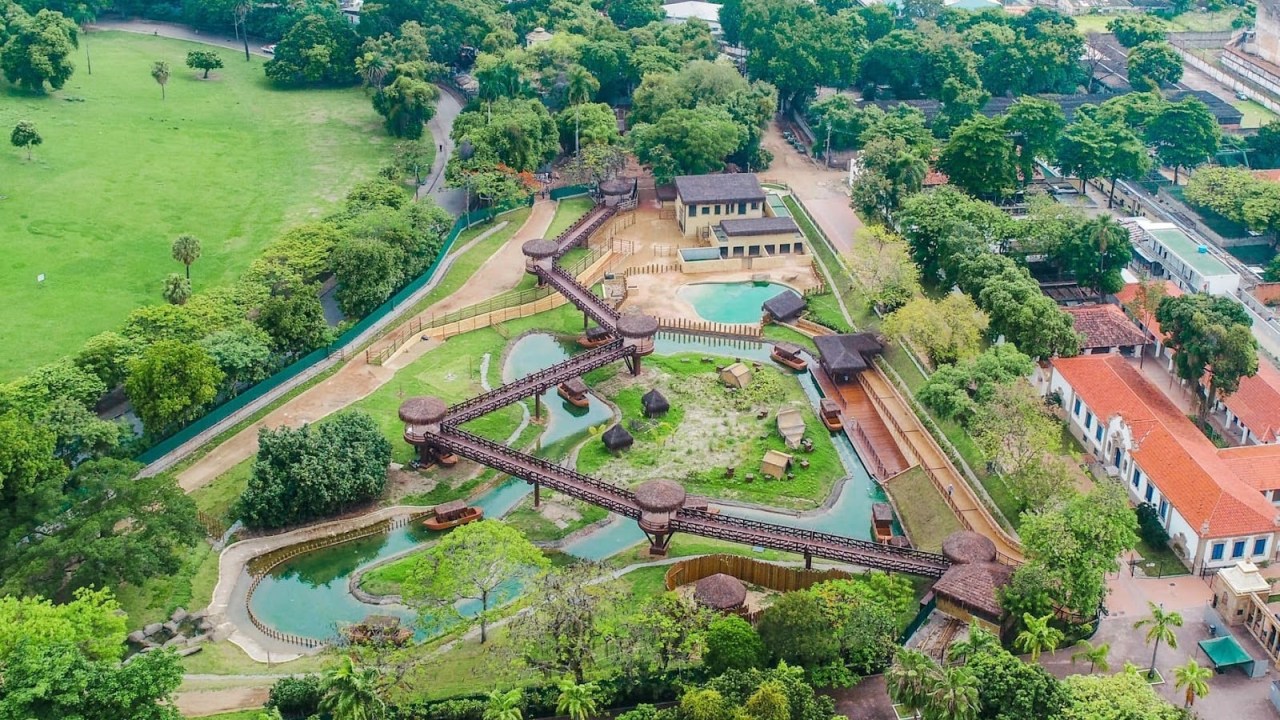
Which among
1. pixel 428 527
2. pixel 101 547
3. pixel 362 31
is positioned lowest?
pixel 428 527

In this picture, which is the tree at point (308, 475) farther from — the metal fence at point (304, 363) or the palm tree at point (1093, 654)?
the palm tree at point (1093, 654)

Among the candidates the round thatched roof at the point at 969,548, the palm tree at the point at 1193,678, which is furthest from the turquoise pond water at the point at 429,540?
the palm tree at the point at 1193,678

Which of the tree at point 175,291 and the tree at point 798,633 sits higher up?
the tree at point 175,291

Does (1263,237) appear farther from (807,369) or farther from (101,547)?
(101,547)

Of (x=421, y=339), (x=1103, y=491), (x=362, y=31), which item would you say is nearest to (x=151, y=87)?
(x=362, y=31)

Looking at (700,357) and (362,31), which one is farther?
(362,31)

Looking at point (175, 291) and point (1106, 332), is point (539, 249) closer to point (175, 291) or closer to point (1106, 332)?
point (175, 291)

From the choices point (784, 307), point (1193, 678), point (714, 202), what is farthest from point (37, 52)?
point (1193, 678)
